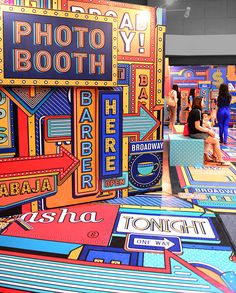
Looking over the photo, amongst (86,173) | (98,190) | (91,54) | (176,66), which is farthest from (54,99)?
(176,66)

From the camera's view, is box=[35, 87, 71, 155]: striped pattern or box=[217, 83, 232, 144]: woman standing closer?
box=[35, 87, 71, 155]: striped pattern

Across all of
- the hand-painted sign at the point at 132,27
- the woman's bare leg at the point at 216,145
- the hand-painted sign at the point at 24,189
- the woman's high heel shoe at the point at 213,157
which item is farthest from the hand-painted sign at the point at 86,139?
the woman's high heel shoe at the point at 213,157

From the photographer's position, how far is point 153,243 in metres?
2.79

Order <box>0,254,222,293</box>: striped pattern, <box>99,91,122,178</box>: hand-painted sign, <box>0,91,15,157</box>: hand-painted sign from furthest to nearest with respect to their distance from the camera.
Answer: <box>99,91,122,178</box>: hand-painted sign, <box>0,91,15,157</box>: hand-painted sign, <box>0,254,222,293</box>: striped pattern

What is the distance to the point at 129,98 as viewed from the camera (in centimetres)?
383

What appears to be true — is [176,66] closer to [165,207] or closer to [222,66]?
[222,66]

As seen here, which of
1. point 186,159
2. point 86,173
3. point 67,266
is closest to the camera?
point 67,266

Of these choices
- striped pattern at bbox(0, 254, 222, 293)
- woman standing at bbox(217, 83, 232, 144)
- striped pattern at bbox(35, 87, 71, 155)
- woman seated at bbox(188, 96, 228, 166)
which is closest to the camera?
striped pattern at bbox(0, 254, 222, 293)

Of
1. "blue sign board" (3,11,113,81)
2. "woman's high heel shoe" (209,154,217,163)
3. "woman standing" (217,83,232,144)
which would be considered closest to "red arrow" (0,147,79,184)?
"blue sign board" (3,11,113,81)

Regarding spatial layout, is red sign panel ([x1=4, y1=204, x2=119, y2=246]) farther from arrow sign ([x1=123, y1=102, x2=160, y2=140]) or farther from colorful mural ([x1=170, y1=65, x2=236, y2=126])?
colorful mural ([x1=170, y1=65, x2=236, y2=126])

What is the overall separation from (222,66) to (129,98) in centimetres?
929

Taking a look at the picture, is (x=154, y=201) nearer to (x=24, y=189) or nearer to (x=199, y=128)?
(x=24, y=189)

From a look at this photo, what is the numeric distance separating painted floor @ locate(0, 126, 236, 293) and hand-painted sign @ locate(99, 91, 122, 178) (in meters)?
0.36

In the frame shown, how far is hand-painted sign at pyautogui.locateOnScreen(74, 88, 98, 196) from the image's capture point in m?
3.55
